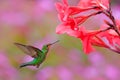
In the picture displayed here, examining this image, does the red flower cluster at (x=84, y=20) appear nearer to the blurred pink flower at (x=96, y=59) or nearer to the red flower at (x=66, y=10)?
the red flower at (x=66, y=10)

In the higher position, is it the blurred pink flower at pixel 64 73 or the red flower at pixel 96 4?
the red flower at pixel 96 4

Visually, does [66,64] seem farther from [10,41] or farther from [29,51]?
[29,51]

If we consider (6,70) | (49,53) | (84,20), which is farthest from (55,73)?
(84,20)

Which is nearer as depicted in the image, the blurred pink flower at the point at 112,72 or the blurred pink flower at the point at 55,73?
the blurred pink flower at the point at 55,73

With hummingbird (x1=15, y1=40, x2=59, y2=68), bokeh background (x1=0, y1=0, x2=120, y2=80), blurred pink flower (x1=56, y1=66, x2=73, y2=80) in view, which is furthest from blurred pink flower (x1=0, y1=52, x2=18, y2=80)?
hummingbird (x1=15, y1=40, x2=59, y2=68)

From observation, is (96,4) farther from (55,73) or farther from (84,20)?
(55,73)

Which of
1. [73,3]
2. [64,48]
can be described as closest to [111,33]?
[64,48]

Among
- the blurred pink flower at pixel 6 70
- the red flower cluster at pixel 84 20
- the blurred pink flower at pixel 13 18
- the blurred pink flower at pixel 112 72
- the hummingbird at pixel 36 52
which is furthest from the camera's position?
the blurred pink flower at pixel 13 18

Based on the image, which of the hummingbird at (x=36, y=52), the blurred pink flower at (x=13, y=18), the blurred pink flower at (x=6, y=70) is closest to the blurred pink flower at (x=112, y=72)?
the blurred pink flower at (x=6, y=70)
